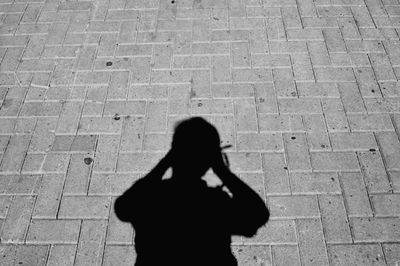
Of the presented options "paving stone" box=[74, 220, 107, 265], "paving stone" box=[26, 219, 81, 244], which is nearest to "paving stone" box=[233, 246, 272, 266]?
"paving stone" box=[74, 220, 107, 265]

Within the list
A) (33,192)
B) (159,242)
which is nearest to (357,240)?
(159,242)

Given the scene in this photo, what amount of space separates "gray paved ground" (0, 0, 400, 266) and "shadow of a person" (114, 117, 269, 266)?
4.5 inches

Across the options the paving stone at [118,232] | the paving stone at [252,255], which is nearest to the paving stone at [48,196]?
the paving stone at [118,232]

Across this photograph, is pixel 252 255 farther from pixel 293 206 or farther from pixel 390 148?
pixel 390 148

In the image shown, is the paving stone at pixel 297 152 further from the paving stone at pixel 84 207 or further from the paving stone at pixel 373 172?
the paving stone at pixel 84 207

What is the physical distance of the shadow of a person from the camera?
3295mm

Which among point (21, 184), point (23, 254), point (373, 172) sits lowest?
point (23, 254)

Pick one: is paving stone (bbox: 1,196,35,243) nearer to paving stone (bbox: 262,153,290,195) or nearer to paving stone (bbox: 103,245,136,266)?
paving stone (bbox: 103,245,136,266)

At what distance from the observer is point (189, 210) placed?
3527mm

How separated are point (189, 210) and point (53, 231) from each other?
1.26 metres

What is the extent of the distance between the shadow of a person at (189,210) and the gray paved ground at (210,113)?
0.11 meters

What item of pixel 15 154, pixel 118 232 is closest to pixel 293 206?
pixel 118 232

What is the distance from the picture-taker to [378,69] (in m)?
4.51

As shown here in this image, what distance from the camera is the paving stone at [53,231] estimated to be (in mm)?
3359
